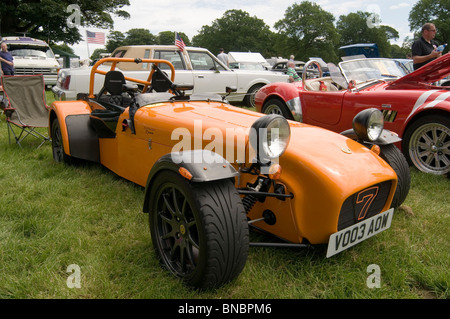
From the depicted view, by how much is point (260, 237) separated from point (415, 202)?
5.71 feet

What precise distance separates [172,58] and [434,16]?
65053 millimetres

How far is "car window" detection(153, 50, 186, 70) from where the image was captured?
866 cm

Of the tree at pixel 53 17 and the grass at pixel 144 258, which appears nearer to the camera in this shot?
the grass at pixel 144 258

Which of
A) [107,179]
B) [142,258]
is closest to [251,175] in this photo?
[142,258]

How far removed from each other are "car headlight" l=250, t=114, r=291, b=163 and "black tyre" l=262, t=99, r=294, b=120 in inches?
160

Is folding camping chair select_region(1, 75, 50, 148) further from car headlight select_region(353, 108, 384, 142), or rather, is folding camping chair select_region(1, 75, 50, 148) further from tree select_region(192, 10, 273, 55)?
tree select_region(192, 10, 273, 55)

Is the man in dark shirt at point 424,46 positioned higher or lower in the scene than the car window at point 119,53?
higher

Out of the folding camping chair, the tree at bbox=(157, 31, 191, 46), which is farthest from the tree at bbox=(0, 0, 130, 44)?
the tree at bbox=(157, 31, 191, 46)

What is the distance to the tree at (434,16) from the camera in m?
53.9

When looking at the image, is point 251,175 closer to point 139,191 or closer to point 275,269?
point 275,269

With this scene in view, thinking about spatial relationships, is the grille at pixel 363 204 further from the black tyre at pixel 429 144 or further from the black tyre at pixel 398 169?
the black tyre at pixel 429 144

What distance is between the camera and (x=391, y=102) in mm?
4680

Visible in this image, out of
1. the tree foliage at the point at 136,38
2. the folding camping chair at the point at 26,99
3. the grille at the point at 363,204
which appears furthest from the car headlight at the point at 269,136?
the tree foliage at the point at 136,38

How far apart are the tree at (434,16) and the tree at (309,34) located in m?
13.0
